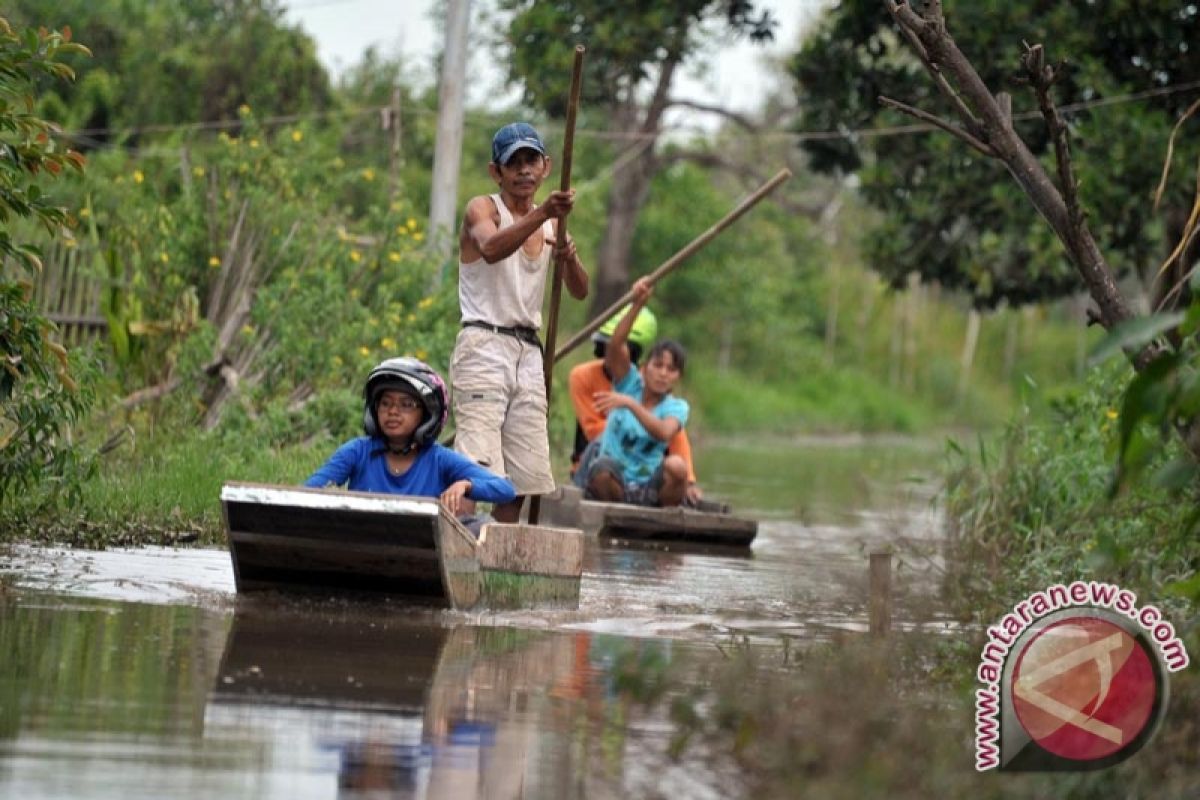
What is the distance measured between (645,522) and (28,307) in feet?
21.5

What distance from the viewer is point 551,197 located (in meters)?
9.85

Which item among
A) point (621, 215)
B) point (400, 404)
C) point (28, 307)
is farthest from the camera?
point (621, 215)

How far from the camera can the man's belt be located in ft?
35.0

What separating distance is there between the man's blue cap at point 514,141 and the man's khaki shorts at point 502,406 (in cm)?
85

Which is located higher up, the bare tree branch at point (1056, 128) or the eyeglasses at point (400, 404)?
the bare tree branch at point (1056, 128)

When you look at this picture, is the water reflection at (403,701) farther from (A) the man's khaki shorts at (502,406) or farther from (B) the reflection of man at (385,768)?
(A) the man's khaki shorts at (502,406)

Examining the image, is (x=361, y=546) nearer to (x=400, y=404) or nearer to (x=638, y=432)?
(x=400, y=404)

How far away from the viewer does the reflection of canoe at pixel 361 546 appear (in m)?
8.65

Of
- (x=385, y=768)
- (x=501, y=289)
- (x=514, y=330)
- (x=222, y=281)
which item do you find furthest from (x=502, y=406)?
(x=222, y=281)

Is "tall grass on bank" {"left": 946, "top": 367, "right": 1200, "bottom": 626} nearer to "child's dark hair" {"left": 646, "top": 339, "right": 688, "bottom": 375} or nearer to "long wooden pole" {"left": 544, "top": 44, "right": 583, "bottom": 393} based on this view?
"child's dark hair" {"left": 646, "top": 339, "right": 688, "bottom": 375}

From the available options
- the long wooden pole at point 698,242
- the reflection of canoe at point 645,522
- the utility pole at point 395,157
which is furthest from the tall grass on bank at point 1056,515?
the utility pole at point 395,157

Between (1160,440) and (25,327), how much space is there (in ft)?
15.8

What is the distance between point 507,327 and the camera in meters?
10.7

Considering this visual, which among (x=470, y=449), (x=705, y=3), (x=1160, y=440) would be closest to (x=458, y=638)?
(x=470, y=449)
